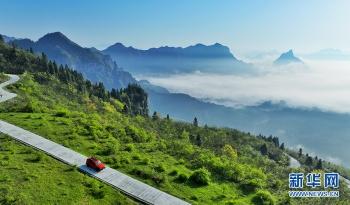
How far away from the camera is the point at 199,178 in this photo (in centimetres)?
5950

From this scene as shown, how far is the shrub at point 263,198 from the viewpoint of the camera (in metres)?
57.9

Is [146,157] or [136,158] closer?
[136,158]

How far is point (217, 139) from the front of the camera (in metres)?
187

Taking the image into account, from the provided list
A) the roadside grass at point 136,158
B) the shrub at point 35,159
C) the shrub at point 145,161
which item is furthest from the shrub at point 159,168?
the shrub at point 35,159

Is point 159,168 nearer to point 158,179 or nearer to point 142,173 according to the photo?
point 142,173

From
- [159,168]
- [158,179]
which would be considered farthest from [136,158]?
[158,179]

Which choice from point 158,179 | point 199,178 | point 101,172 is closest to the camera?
point 158,179

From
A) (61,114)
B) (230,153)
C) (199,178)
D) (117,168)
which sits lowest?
(230,153)

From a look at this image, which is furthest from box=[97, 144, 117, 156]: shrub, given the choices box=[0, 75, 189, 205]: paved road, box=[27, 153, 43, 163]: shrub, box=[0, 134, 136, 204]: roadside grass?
box=[27, 153, 43, 163]: shrub

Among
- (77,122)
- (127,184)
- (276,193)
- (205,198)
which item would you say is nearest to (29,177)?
(127,184)

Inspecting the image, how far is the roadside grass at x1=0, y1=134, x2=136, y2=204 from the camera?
47812mm

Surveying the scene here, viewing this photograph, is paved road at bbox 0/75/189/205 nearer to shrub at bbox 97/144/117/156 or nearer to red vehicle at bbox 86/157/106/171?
red vehicle at bbox 86/157/106/171

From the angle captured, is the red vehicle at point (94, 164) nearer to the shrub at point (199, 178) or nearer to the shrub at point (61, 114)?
the shrub at point (199, 178)

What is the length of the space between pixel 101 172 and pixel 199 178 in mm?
14242
